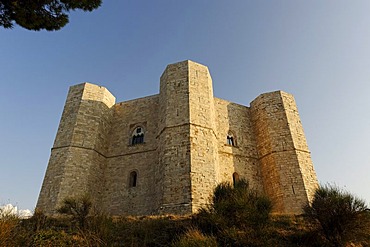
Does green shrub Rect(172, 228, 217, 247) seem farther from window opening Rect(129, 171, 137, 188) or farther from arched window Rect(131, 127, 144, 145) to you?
arched window Rect(131, 127, 144, 145)

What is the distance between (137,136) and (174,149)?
13.7 feet

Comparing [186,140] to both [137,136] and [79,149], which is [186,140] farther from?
[79,149]

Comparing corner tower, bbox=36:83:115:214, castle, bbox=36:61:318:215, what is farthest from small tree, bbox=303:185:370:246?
corner tower, bbox=36:83:115:214

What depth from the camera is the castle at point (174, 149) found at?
12.5 metres

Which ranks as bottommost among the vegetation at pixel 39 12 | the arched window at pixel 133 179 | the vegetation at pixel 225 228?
the vegetation at pixel 225 228

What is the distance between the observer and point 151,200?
13492 mm

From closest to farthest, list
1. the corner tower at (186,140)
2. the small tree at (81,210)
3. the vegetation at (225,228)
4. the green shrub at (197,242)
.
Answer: the green shrub at (197,242), the vegetation at (225,228), the small tree at (81,210), the corner tower at (186,140)

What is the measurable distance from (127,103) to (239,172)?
8007 millimetres

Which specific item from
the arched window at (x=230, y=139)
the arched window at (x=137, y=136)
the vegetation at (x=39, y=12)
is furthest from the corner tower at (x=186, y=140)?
the vegetation at (x=39, y=12)

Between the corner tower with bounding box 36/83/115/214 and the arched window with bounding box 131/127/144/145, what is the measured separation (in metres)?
1.61

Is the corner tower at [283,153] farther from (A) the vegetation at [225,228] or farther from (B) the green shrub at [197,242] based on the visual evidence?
(B) the green shrub at [197,242]

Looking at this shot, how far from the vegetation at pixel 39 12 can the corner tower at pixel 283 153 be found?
1154 centimetres

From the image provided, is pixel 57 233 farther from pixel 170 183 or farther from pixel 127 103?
pixel 127 103

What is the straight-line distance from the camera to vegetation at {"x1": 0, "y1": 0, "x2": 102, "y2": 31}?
739 centimetres
